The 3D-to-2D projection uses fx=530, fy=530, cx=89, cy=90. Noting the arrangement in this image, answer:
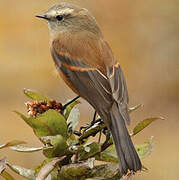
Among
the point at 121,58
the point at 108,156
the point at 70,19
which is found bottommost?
the point at 121,58

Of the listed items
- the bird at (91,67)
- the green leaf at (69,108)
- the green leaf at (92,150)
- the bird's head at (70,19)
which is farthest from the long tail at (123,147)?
the bird's head at (70,19)

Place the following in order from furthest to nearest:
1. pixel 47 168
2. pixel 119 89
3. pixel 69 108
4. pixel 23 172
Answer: pixel 119 89
pixel 69 108
pixel 23 172
pixel 47 168

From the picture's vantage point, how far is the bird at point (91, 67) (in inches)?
107

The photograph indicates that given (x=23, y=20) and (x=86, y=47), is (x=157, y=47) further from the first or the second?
(x=86, y=47)

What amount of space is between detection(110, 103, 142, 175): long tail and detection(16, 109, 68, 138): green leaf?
0.87 feet

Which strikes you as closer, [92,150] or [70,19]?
Result: [92,150]

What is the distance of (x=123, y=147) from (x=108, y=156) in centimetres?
8

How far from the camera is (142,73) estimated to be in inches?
276

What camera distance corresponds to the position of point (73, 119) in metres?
2.36

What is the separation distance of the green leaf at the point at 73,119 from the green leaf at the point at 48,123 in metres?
0.08

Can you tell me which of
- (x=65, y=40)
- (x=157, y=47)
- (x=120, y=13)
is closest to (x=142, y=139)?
(x=157, y=47)

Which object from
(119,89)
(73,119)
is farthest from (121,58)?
(73,119)

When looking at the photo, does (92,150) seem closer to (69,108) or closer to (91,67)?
(69,108)

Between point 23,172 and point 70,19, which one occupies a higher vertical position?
point 70,19
